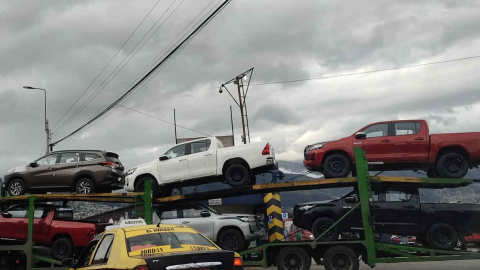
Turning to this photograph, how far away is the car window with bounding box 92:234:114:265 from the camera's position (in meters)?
5.29

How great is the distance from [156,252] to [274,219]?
8402 millimetres

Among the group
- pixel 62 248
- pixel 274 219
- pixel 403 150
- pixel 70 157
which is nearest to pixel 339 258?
pixel 403 150

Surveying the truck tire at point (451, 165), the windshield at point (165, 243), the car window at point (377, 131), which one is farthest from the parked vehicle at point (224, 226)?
the windshield at point (165, 243)

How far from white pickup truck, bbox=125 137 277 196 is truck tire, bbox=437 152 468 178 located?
4.10 meters

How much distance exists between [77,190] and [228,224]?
16.0ft

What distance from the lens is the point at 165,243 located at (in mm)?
5316

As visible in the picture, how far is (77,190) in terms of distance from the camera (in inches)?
519

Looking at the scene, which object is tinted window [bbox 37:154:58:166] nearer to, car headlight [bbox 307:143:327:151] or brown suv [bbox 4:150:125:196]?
brown suv [bbox 4:150:125:196]

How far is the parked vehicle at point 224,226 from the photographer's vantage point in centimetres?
1146

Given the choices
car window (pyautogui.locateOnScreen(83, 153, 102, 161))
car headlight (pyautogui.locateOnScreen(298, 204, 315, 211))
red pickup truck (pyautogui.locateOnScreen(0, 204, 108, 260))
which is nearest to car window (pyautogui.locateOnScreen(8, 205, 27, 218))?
red pickup truck (pyautogui.locateOnScreen(0, 204, 108, 260))

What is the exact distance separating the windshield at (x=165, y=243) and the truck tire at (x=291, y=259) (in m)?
5.26

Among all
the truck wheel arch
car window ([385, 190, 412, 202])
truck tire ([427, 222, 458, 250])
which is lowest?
truck tire ([427, 222, 458, 250])

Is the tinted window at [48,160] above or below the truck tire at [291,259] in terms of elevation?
above

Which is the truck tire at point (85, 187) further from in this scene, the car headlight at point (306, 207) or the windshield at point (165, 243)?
the windshield at point (165, 243)
